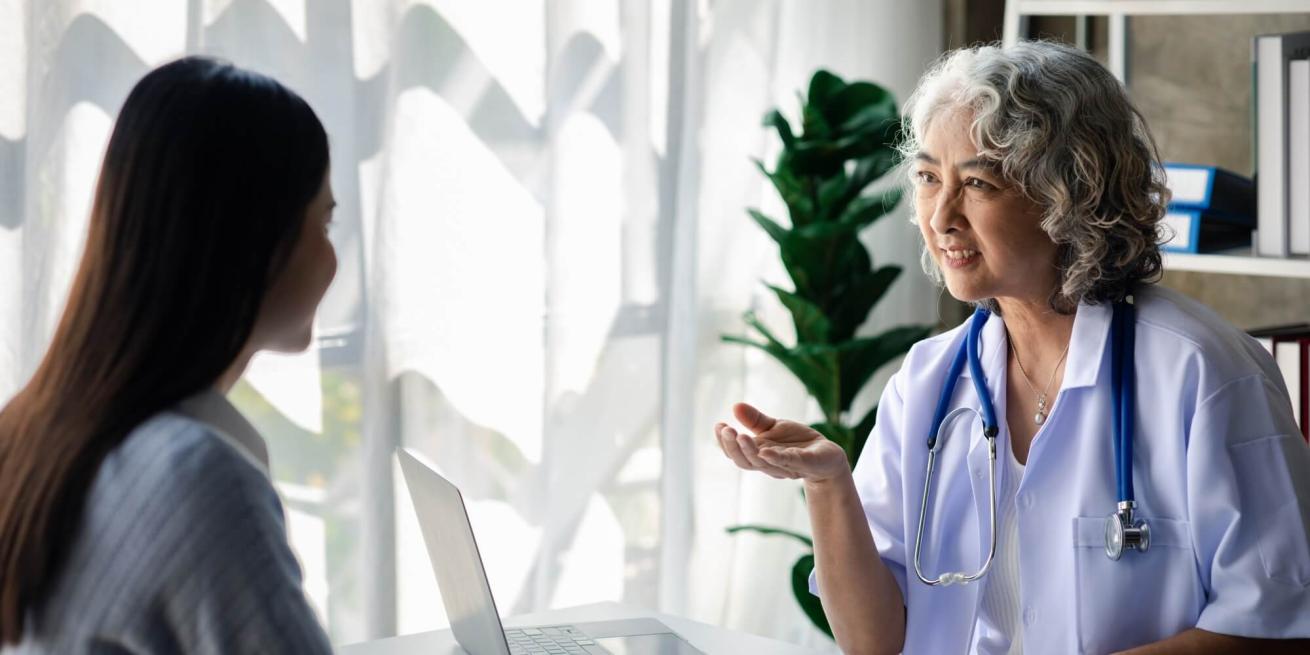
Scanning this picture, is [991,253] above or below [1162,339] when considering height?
above

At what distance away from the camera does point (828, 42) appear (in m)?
2.78

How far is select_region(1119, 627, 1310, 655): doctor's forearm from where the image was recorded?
4.50 feet

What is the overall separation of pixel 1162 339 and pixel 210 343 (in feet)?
3.52

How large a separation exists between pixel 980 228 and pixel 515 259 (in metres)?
0.99

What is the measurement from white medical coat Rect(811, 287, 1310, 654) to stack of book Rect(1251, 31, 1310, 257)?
0.65m

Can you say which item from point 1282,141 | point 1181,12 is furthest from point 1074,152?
point 1181,12

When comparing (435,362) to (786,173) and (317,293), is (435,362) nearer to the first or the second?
(786,173)

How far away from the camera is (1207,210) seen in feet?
7.15

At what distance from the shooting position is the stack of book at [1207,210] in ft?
7.11

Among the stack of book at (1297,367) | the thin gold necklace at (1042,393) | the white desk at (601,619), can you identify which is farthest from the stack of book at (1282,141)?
the white desk at (601,619)

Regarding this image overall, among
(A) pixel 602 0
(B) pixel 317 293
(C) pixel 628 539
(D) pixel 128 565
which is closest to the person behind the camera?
(D) pixel 128 565

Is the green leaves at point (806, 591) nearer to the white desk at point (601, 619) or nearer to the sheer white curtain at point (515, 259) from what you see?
the sheer white curtain at point (515, 259)

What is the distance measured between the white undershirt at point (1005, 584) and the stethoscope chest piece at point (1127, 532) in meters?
0.14

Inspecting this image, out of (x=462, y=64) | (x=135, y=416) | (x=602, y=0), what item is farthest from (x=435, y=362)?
(x=135, y=416)
